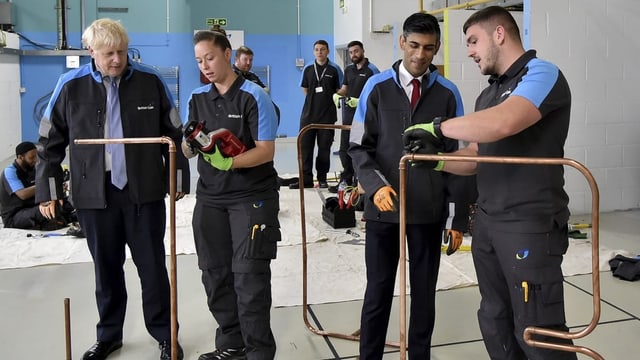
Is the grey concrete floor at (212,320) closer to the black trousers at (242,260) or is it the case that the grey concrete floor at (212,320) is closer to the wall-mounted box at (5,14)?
the black trousers at (242,260)

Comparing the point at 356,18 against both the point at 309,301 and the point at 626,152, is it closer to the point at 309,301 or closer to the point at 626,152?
the point at 626,152

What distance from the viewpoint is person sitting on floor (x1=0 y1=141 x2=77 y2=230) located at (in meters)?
5.41

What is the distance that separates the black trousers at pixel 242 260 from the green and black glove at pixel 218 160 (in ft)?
0.69

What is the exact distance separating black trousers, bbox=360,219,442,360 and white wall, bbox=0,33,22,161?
916 cm

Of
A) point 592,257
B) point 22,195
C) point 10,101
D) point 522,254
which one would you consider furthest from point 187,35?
point 592,257

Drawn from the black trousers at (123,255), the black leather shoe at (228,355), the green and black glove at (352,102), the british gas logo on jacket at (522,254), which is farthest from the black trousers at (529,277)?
the green and black glove at (352,102)

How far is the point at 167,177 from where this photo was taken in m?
2.88

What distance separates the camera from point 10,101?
1030 cm

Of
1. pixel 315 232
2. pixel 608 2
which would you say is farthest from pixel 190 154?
pixel 608 2

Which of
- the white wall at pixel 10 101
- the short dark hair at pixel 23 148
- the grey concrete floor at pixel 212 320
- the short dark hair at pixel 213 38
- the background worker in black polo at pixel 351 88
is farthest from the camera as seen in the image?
the white wall at pixel 10 101

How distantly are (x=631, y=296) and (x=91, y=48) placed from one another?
134 inches

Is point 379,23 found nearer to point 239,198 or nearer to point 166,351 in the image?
point 239,198

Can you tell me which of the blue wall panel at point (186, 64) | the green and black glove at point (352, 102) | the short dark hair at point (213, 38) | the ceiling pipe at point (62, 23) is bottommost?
the green and black glove at point (352, 102)

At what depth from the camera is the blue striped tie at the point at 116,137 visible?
8.85ft
